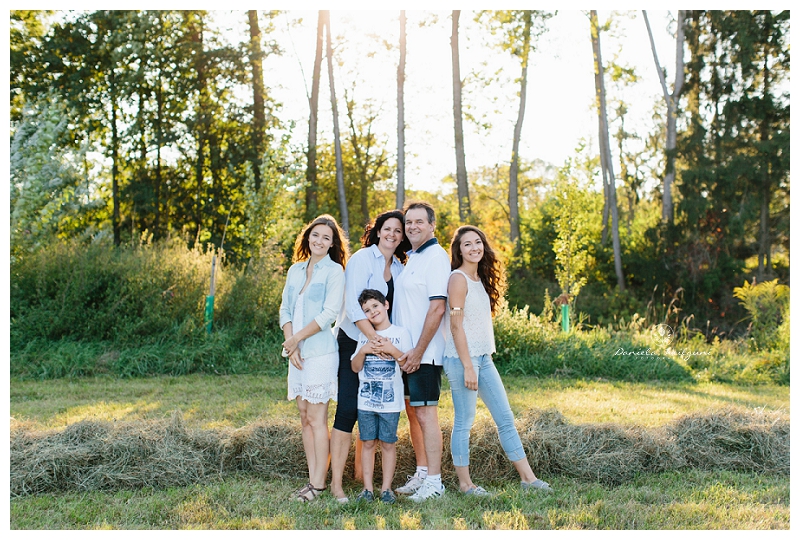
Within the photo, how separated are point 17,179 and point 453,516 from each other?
10075 mm

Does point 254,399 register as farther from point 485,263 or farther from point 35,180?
point 35,180

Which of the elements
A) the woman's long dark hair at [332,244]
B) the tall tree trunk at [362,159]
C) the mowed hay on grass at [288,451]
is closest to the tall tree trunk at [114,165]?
the tall tree trunk at [362,159]

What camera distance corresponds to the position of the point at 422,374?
4102 millimetres

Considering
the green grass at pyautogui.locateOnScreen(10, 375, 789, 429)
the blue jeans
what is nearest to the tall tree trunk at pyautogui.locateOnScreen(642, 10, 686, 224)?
the green grass at pyautogui.locateOnScreen(10, 375, 789, 429)

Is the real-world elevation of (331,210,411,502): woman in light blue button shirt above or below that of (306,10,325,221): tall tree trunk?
below

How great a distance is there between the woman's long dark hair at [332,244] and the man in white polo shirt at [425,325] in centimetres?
47

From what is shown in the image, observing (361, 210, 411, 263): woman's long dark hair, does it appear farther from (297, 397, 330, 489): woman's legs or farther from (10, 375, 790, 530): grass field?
(10, 375, 790, 530): grass field

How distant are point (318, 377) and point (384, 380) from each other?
405 millimetres

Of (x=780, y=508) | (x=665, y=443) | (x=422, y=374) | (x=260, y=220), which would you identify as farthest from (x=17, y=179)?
(x=780, y=508)

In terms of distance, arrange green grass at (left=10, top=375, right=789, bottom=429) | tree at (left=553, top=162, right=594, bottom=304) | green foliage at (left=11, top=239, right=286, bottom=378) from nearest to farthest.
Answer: green grass at (left=10, top=375, right=789, bottom=429), green foliage at (left=11, top=239, right=286, bottom=378), tree at (left=553, top=162, right=594, bottom=304)

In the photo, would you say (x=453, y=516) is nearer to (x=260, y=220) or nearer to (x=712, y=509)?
(x=712, y=509)

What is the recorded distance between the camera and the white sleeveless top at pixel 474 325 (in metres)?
4.14

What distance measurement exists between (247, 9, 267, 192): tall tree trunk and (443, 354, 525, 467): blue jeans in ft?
44.5

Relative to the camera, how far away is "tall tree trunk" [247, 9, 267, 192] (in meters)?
17.2
